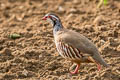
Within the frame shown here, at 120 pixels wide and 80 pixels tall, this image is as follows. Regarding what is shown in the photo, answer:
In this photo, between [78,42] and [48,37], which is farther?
[48,37]

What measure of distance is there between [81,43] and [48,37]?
62.9 inches

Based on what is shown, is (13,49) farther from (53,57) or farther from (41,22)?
(41,22)

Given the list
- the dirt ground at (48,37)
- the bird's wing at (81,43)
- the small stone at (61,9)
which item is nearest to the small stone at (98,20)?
the dirt ground at (48,37)

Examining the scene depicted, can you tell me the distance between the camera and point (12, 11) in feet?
29.8

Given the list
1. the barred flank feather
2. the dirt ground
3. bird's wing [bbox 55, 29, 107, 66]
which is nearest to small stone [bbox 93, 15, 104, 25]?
the dirt ground

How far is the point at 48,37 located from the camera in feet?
23.6

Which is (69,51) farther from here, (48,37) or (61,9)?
(61,9)

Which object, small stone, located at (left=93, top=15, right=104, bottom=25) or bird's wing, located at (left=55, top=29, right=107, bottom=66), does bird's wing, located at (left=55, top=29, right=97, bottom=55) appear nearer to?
bird's wing, located at (left=55, top=29, right=107, bottom=66)

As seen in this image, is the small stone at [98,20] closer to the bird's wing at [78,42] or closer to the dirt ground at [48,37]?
the dirt ground at [48,37]

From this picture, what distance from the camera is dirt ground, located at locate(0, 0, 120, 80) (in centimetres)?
583

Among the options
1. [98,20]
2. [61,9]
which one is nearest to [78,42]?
[98,20]

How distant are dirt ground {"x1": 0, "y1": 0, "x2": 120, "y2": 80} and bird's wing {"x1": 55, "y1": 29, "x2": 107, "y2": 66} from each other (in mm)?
275

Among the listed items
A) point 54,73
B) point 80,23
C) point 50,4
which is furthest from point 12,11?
point 54,73

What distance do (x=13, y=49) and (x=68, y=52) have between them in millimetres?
1349
